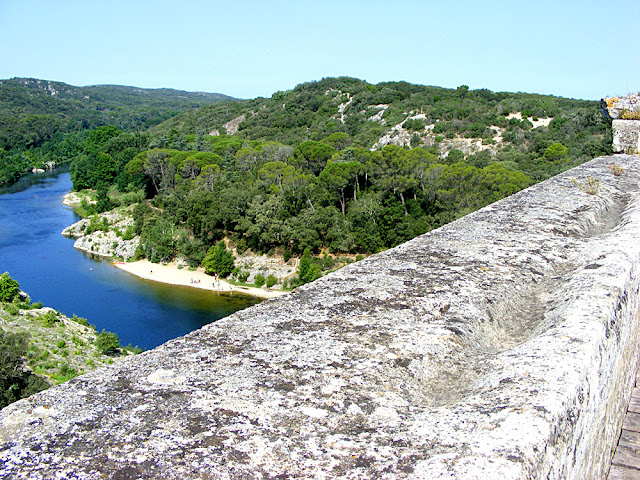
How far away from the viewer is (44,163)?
75000 mm

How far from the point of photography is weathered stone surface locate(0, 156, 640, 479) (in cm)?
144

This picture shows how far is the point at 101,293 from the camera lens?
27188mm

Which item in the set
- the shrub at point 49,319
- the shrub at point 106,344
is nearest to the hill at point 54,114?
the shrub at point 49,319

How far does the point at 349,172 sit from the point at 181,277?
1200cm

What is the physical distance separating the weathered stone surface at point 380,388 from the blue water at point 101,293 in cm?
1977

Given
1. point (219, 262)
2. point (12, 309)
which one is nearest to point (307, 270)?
point (219, 262)

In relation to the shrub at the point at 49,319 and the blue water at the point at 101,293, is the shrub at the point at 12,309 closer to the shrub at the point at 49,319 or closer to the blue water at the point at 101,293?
the shrub at the point at 49,319

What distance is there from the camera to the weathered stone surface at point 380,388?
144cm

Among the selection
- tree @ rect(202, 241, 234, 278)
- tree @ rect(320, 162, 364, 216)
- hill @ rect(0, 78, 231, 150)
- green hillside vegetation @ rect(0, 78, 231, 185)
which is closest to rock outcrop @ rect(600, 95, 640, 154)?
tree @ rect(320, 162, 364, 216)

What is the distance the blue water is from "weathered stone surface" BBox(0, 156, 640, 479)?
64.9 ft

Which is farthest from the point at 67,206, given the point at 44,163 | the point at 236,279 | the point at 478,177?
the point at 478,177

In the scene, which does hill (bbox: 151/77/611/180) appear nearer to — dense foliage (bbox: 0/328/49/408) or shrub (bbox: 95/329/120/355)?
shrub (bbox: 95/329/120/355)

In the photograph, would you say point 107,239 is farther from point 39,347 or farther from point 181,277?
point 39,347

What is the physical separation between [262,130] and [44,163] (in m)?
39.6
